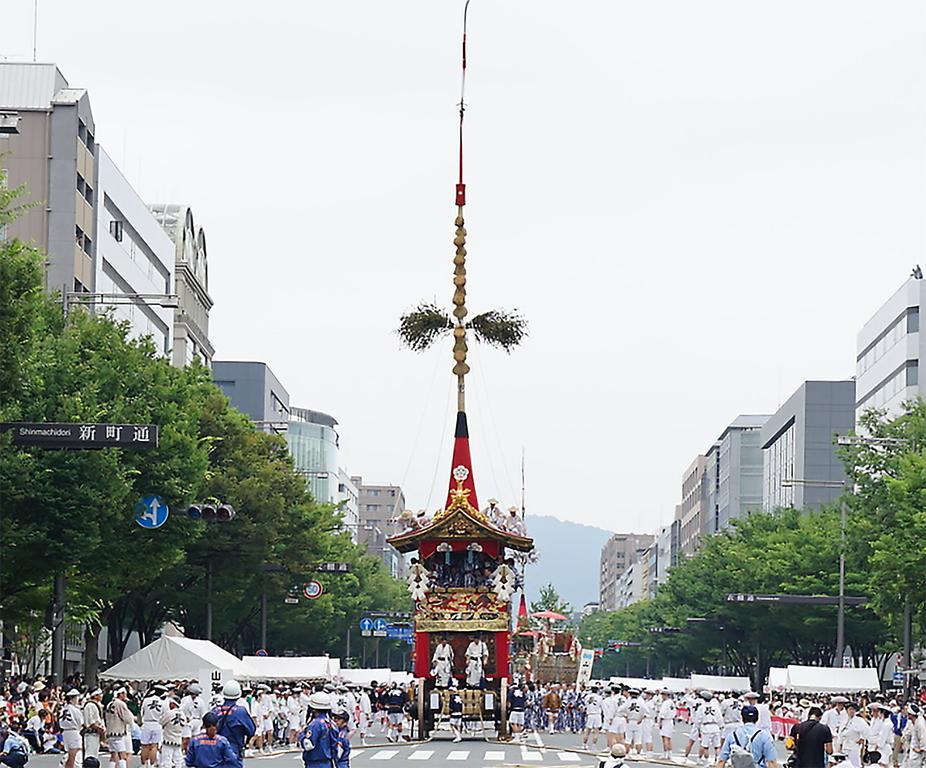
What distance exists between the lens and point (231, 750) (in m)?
21.1

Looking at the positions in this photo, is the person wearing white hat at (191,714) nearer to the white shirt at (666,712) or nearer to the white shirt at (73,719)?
the white shirt at (73,719)

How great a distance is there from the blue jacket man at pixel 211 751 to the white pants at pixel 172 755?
12964 millimetres

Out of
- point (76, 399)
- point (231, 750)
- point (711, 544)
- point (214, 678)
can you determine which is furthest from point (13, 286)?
point (711, 544)

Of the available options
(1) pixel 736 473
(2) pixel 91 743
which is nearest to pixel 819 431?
Result: (1) pixel 736 473

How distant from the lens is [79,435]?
3353 centimetres

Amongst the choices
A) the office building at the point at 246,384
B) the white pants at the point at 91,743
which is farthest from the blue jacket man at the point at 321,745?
the office building at the point at 246,384

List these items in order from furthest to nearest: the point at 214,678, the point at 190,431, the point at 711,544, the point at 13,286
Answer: the point at 711,544
the point at 190,431
the point at 214,678
the point at 13,286

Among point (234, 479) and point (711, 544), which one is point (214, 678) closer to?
point (234, 479)

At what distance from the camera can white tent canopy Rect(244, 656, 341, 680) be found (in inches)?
2373

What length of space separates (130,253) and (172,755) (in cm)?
5859

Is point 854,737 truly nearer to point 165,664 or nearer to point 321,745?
point 321,745

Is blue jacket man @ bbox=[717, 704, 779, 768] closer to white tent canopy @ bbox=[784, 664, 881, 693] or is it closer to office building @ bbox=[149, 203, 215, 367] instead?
white tent canopy @ bbox=[784, 664, 881, 693]

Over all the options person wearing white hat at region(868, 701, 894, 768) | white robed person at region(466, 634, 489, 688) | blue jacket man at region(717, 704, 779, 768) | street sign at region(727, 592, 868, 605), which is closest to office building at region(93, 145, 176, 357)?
street sign at region(727, 592, 868, 605)

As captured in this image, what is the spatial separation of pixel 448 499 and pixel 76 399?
11.2 meters
